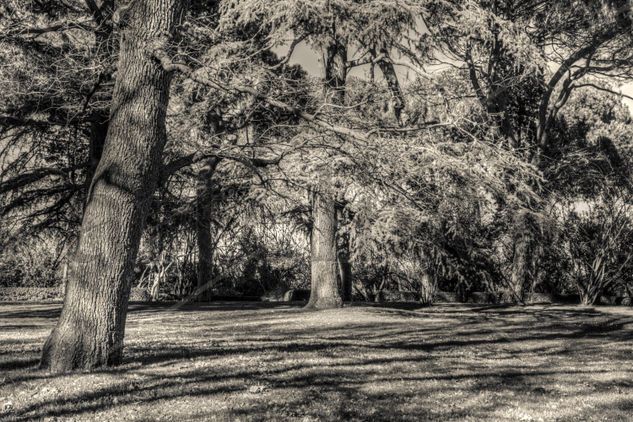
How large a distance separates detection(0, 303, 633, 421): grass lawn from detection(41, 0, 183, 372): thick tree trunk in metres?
0.46

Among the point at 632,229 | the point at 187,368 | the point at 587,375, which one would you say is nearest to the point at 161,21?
the point at 187,368

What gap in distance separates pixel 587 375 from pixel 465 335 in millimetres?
4080

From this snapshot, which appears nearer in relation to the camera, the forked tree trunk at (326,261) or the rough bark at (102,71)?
the rough bark at (102,71)

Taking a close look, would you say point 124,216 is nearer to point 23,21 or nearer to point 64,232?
point 23,21

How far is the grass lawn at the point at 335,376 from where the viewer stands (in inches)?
231

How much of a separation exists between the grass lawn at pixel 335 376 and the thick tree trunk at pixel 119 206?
0.46 m

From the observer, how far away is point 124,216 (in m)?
7.65

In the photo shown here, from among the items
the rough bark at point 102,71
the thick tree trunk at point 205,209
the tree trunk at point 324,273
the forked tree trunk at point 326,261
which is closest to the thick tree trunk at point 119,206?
the rough bark at point 102,71

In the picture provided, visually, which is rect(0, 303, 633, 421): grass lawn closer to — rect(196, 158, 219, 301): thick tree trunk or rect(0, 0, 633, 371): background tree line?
rect(0, 0, 633, 371): background tree line

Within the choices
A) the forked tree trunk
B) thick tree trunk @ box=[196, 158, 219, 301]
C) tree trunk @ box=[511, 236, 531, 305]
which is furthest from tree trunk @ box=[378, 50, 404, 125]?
tree trunk @ box=[511, 236, 531, 305]

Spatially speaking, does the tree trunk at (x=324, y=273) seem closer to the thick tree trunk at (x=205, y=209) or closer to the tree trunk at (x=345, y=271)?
the tree trunk at (x=345, y=271)

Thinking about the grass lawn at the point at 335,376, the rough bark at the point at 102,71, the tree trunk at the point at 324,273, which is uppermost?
the rough bark at the point at 102,71

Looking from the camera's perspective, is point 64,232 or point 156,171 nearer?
point 156,171

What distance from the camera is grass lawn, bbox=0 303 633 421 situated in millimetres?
5871
